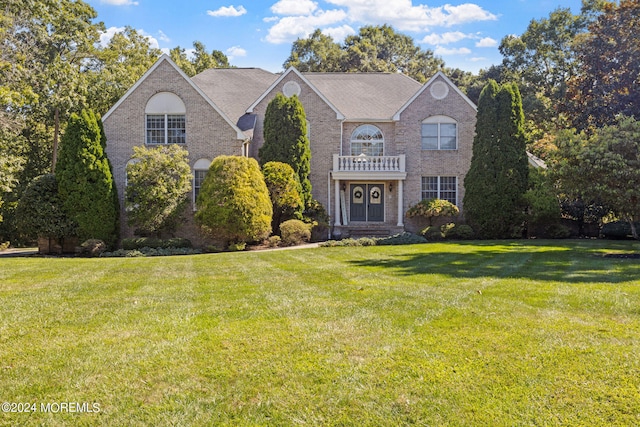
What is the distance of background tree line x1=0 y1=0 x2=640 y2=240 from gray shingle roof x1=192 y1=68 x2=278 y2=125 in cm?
497

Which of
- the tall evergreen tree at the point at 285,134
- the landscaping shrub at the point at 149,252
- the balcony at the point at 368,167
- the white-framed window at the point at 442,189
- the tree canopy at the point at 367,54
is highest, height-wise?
the tree canopy at the point at 367,54

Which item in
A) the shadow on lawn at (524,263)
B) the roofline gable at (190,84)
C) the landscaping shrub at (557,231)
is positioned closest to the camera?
the shadow on lawn at (524,263)

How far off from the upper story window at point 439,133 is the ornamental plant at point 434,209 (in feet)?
10.0

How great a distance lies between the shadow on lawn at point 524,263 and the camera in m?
10.0

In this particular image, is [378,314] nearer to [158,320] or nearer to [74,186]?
[158,320]

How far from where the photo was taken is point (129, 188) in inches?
789

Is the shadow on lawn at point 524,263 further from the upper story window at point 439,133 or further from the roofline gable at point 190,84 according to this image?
the roofline gable at point 190,84

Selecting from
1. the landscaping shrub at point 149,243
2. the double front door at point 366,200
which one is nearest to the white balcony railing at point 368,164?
the double front door at point 366,200

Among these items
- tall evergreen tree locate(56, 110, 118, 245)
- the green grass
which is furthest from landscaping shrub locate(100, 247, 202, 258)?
the green grass

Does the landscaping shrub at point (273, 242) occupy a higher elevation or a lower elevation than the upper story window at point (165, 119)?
lower

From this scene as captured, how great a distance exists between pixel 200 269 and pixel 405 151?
15792mm

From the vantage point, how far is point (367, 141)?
25625 mm

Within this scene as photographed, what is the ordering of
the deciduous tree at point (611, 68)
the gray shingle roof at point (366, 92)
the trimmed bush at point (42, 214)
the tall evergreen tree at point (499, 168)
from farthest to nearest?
the gray shingle roof at point (366, 92)
the deciduous tree at point (611, 68)
the tall evergreen tree at point (499, 168)
the trimmed bush at point (42, 214)

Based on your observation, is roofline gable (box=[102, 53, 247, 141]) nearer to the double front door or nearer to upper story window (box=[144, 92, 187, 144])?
upper story window (box=[144, 92, 187, 144])
